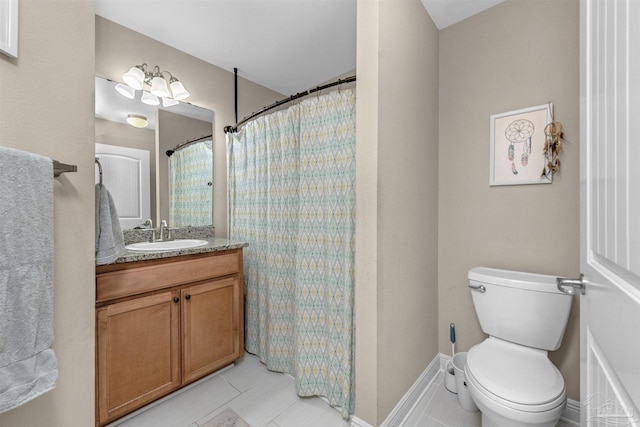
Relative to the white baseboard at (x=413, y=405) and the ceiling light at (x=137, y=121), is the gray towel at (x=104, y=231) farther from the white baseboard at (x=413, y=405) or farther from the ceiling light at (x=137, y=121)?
the white baseboard at (x=413, y=405)

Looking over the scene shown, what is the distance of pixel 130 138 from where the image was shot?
1.93 meters

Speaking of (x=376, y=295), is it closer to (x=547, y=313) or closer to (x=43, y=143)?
(x=547, y=313)

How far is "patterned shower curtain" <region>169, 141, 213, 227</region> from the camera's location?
2.19 meters

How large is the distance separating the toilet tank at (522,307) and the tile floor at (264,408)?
1.73ft

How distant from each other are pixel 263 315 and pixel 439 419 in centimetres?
131

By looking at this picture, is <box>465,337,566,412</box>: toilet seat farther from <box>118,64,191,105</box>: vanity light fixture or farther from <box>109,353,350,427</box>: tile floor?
<box>118,64,191,105</box>: vanity light fixture

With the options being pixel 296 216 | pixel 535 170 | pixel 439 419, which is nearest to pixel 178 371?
pixel 296 216

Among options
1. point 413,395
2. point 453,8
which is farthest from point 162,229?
point 453,8

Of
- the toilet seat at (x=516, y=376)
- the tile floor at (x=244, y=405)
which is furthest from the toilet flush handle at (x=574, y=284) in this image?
the tile floor at (x=244, y=405)

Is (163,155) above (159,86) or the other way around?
the other way around

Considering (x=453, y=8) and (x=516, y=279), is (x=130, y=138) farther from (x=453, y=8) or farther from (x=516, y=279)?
(x=516, y=279)

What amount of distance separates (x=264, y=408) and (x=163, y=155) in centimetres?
196

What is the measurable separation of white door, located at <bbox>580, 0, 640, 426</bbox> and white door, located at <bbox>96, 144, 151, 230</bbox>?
7.81 feet

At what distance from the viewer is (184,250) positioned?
5.45ft
